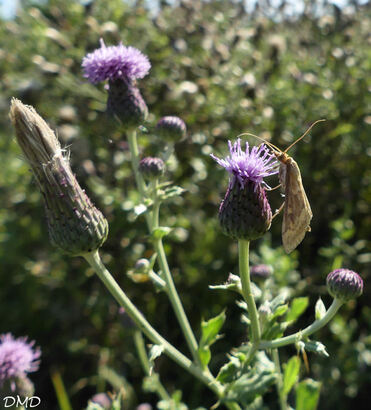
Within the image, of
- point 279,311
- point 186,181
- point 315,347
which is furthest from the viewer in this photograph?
point 186,181

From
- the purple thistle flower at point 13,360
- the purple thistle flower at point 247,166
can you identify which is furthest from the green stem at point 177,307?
the purple thistle flower at point 13,360

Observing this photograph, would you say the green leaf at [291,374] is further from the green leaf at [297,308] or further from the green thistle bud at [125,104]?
the green thistle bud at [125,104]

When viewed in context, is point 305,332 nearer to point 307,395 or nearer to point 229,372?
point 229,372

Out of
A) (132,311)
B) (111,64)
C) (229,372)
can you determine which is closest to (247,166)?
(132,311)

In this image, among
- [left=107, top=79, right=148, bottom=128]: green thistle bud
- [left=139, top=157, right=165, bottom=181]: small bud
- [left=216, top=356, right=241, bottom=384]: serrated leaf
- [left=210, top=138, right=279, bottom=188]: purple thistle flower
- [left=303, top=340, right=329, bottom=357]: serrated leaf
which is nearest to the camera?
[left=303, top=340, right=329, bottom=357]: serrated leaf

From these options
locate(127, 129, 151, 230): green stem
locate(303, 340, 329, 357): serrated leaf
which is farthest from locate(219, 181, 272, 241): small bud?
locate(127, 129, 151, 230): green stem

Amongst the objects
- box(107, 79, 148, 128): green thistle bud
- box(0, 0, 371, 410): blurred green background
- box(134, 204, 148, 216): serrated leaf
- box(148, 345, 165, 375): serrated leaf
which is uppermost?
box(107, 79, 148, 128): green thistle bud

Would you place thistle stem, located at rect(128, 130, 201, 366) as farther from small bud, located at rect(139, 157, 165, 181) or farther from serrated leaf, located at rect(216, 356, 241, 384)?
serrated leaf, located at rect(216, 356, 241, 384)
